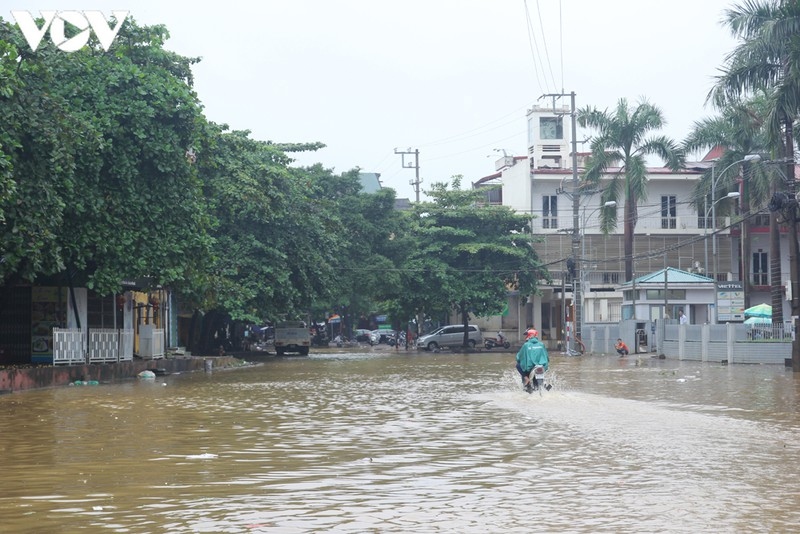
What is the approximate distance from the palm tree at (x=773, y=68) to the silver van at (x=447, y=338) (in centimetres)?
3266

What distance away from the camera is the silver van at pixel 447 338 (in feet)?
223

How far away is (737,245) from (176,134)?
164ft

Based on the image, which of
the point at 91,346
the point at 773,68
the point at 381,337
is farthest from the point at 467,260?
the point at 91,346

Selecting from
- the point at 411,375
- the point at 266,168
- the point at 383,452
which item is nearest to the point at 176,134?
the point at 411,375

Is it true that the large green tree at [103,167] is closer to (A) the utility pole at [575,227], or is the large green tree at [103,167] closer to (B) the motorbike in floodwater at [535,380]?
(B) the motorbike in floodwater at [535,380]

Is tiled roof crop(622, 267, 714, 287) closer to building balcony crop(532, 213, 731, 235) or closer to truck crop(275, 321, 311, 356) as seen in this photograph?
building balcony crop(532, 213, 731, 235)

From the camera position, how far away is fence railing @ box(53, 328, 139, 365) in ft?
96.8

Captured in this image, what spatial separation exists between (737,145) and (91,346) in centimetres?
3812

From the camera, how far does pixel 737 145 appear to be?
5772cm

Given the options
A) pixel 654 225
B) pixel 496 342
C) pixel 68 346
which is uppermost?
pixel 654 225

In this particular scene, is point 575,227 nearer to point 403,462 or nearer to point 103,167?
point 103,167

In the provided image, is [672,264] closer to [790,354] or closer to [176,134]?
[790,354]

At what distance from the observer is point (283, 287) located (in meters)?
47.0

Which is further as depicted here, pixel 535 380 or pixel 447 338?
pixel 447 338
